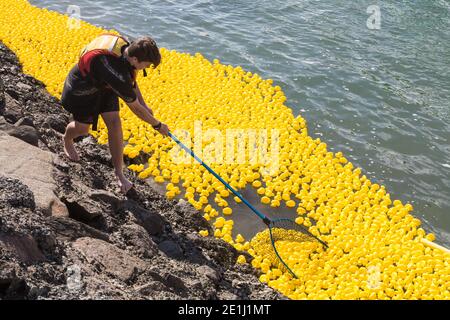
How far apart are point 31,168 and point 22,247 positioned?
181 centimetres

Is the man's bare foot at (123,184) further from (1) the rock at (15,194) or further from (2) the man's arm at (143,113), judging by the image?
(1) the rock at (15,194)

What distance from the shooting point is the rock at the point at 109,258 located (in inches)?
181

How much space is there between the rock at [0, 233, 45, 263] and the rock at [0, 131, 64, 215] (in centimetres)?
81

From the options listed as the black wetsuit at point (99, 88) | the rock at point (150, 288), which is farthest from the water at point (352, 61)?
the black wetsuit at point (99, 88)

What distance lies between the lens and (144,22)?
1508 cm

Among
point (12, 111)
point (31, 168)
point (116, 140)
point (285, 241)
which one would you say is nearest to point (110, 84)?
point (116, 140)

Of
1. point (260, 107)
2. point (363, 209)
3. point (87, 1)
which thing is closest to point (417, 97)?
point (260, 107)

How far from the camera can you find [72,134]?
6.55 m

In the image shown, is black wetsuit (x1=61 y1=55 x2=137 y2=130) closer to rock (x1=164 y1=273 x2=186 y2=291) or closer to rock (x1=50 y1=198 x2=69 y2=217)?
rock (x1=50 y1=198 x2=69 y2=217)

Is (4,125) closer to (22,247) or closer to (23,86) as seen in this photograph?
(23,86)

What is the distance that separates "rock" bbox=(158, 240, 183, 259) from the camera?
564 cm

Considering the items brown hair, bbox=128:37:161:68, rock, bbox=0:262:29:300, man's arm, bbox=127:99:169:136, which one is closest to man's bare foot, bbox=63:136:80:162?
man's arm, bbox=127:99:169:136
